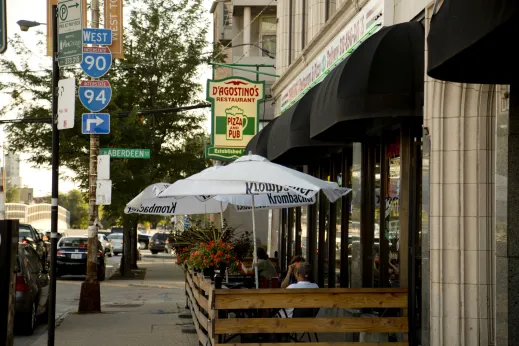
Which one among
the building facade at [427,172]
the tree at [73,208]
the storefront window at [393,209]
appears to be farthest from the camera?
the tree at [73,208]

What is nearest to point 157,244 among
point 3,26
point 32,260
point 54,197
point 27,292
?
point 32,260

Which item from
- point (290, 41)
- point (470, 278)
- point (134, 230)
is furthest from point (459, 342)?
point (134, 230)

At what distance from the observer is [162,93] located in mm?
34250

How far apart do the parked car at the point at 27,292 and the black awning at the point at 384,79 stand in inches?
233

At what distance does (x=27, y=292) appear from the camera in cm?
1431

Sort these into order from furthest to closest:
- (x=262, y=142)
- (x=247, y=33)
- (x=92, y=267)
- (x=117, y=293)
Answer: (x=247, y=33) → (x=117, y=293) → (x=262, y=142) → (x=92, y=267)

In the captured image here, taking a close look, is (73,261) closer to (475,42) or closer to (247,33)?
(247,33)

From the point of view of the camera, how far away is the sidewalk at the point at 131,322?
1402 centimetres

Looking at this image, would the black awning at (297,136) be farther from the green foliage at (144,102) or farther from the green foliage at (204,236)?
the green foliage at (144,102)

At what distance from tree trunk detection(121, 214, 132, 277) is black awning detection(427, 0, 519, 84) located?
87.9 ft

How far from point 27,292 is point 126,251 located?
70.0ft

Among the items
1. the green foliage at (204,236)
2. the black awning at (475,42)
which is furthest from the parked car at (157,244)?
the black awning at (475,42)

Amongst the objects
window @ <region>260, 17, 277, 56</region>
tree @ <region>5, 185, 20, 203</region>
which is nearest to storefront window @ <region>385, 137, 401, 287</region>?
window @ <region>260, 17, 277, 56</region>

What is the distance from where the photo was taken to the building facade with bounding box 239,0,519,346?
26.7 ft
